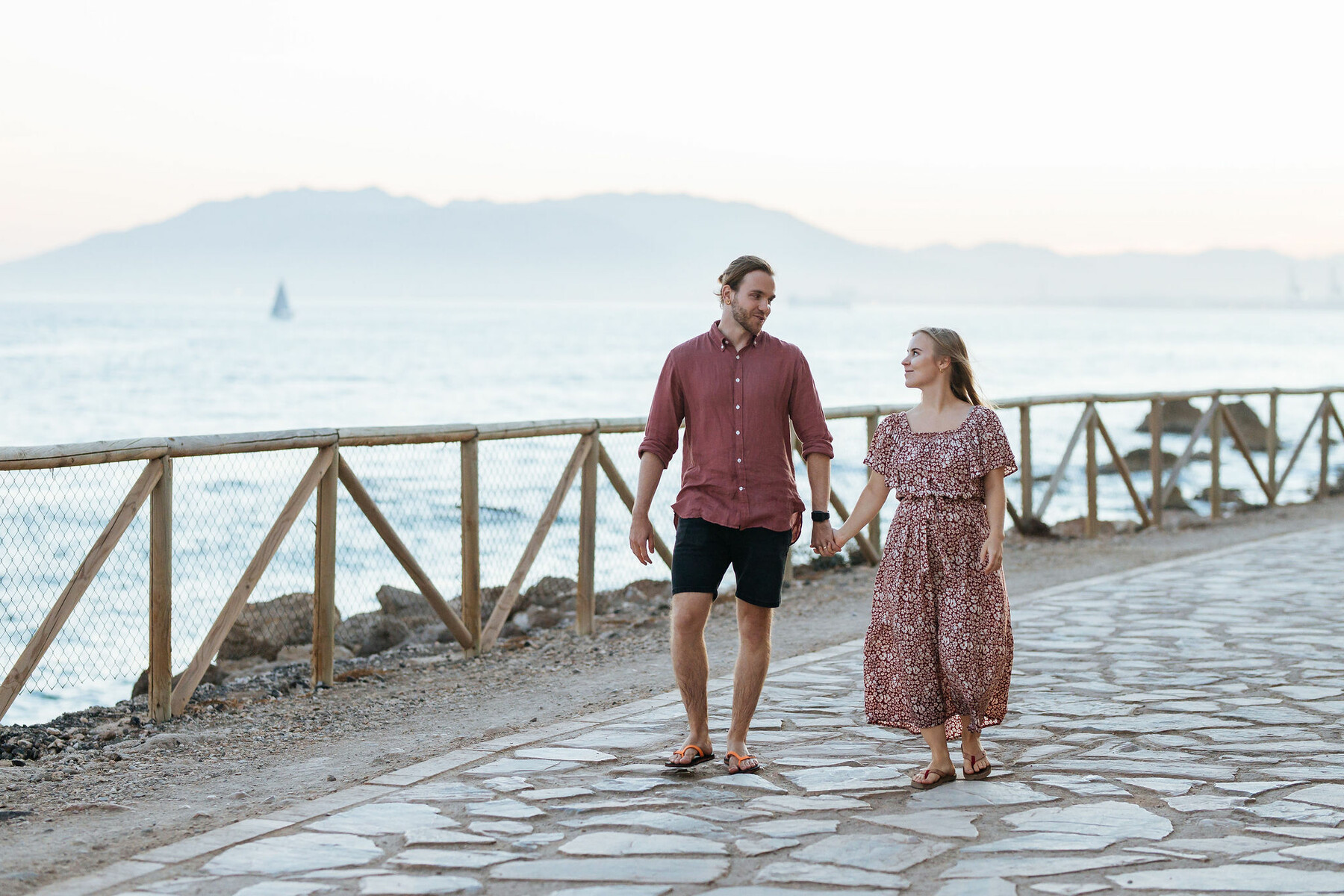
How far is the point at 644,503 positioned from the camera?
4949 mm

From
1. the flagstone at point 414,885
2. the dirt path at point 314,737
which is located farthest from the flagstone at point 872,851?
the dirt path at point 314,737

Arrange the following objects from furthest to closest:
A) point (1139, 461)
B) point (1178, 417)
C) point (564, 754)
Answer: point (1178, 417)
point (1139, 461)
point (564, 754)

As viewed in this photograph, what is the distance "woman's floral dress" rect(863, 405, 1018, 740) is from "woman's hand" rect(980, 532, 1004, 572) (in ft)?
0.18

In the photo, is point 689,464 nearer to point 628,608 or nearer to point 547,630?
point 547,630

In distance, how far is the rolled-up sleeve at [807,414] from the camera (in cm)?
485

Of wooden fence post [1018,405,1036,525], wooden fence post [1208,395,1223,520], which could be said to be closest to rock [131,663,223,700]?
wooden fence post [1018,405,1036,525]

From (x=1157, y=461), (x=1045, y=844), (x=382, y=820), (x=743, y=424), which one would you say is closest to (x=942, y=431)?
(x=743, y=424)

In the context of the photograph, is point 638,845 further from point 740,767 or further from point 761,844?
point 740,767

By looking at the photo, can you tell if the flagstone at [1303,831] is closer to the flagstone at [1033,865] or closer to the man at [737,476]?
the flagstone at [1033,865]

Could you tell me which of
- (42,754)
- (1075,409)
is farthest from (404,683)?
(1075,409)

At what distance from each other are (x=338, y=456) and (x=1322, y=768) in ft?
14.3

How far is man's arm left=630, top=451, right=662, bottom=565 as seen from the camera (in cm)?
486

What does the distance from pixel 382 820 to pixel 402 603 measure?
20.4ft

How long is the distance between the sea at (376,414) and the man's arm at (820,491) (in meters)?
2.93
